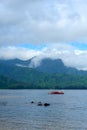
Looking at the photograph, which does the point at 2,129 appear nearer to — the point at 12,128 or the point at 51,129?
the point at 12,128

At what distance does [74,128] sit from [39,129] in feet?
25.3

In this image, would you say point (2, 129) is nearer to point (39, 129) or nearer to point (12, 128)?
point (12, 128)

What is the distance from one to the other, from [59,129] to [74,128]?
11.8 ft

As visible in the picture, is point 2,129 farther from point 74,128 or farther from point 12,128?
point 74,128

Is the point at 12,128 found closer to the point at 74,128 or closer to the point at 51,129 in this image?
the point at 51,129

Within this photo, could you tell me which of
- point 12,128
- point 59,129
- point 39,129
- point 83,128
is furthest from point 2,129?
point 83,128

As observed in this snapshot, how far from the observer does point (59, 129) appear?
212 ft

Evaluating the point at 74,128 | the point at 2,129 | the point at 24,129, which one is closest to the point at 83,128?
the point at 74,128

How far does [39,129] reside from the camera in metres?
63.7

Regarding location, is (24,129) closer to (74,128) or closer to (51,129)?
(51,129)

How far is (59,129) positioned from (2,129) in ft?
37.8

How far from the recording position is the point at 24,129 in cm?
6362

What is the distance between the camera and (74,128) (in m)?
66.2

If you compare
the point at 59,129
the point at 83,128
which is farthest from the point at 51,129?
the point at 83,128
